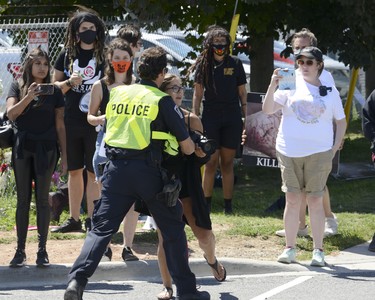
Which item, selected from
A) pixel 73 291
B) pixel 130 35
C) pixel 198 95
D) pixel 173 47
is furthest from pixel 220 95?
pixel 173 47

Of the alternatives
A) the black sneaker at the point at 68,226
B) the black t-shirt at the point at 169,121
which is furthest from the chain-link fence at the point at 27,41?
the black t-shirt at the point at 169,121

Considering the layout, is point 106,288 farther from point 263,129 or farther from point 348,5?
point 348,5

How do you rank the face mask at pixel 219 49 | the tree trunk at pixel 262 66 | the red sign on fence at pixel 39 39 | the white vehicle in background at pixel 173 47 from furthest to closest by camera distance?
the white vehicle in background at pixel 173 47 < the tree trunk at pixel 262 66 < the red sign on fence at pixel 39 39 < the face mask at pixel 219 49

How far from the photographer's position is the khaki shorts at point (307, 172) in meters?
8.70

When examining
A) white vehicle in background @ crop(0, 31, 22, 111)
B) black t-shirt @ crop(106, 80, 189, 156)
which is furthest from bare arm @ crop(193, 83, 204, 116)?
black t-shirt @ crop(106, 80, 189, 156)

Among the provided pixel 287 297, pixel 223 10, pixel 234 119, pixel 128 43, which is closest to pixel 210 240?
pixel 287 297

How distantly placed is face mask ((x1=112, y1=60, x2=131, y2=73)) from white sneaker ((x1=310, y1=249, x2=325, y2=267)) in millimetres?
2237

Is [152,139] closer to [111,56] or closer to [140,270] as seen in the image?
[111,56]

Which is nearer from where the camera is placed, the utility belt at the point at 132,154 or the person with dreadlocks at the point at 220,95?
the utility belt at the point at 132,154

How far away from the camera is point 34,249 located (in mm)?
9070

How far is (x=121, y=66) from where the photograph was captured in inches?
332

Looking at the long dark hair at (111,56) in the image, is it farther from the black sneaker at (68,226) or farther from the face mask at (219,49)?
the face mask at (219,49)

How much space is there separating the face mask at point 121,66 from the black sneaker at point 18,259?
170cm

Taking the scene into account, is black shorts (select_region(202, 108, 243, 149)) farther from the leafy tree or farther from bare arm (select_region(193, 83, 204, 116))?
the leafy tree
